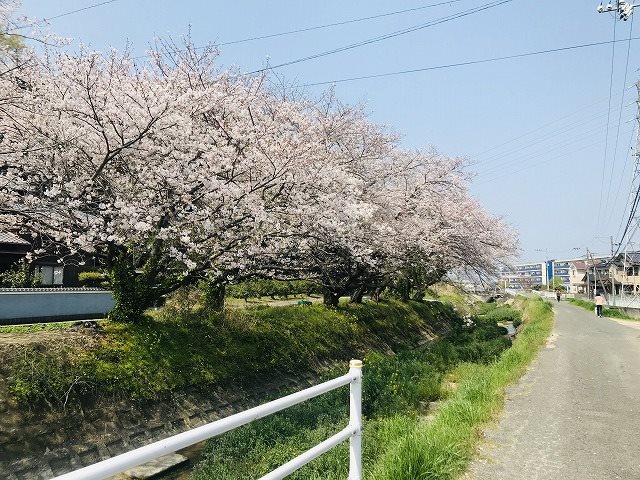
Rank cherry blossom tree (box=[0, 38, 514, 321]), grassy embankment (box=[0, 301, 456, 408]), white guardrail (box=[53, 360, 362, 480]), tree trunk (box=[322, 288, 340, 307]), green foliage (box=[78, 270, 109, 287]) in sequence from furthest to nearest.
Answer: green foliage (box=[78, 270, 109, 287]), tree trunk (box=[322, 288, 340, 307]), cherry blossom tree (box=[0, 38, 514, 321]), grassy embankment (box=[0, 301, 456, 408]), white guardrail (box=[53, 360, 362, 480])

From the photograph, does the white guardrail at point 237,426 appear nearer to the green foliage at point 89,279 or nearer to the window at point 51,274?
the green foliage at point 89,279

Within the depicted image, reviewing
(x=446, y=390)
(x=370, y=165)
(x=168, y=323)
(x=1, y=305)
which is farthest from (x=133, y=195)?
(x=370, y=165)

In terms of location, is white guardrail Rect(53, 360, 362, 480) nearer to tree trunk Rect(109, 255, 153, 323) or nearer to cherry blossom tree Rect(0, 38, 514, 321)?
cherry blossom tree Rect(0, 38, 514, 321)

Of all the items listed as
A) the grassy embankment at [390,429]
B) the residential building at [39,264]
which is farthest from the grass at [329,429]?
the residential building at [39,264]

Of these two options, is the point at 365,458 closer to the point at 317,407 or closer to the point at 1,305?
the point at 317,407

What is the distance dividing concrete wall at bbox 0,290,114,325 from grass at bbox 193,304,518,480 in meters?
8.37

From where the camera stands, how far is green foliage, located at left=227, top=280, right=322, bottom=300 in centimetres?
2458

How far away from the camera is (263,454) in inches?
292

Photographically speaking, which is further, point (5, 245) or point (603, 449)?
point (5, 245)

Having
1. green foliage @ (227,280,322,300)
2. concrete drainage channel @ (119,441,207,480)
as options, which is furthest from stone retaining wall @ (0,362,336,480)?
green foliage @ (227,280,322,300)

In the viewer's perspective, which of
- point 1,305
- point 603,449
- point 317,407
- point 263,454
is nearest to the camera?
point 603,449

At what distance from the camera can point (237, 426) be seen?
2.29 meters

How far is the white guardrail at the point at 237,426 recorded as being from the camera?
1684mm

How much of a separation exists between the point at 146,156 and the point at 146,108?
1241 mm
